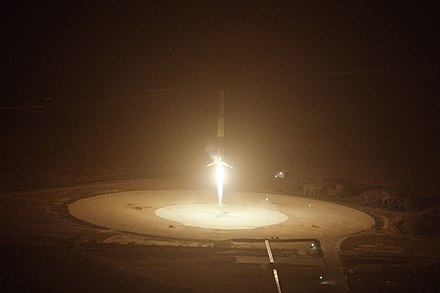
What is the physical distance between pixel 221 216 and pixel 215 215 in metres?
0.15

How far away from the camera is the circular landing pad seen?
1298 cm

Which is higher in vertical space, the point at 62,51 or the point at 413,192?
the point at 62,51

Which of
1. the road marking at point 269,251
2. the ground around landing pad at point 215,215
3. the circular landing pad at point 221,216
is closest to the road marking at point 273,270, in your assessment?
the road marking at point 269,251

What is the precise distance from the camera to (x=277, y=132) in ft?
82.0

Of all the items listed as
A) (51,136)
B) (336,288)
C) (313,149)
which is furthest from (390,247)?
(51,136)

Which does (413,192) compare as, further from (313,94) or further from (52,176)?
(52,176)

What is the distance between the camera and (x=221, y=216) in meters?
13.8

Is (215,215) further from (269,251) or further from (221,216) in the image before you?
(269,251)

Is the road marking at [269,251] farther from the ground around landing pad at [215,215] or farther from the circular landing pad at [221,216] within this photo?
the circular landing pad at [221,216]

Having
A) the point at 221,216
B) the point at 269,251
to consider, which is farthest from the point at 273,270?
the point at 221,216

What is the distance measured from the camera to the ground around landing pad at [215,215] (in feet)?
40.3

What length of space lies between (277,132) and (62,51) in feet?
29.2

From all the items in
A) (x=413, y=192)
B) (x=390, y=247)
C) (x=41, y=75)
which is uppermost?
(x=41, y=75)

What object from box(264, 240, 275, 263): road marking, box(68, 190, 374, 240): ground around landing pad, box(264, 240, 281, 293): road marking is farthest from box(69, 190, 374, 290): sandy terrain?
box(264, 240, 281, 293): road marking
